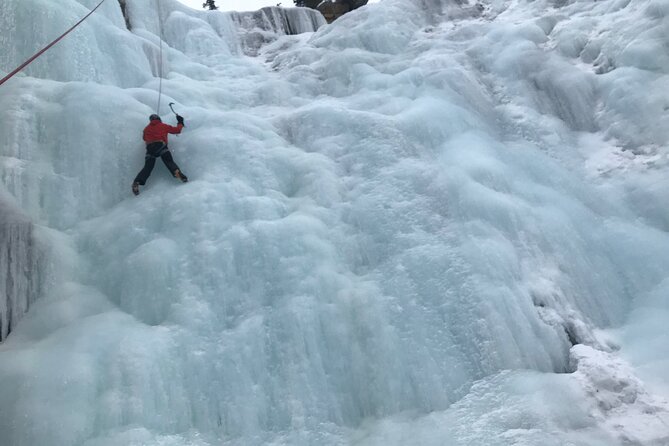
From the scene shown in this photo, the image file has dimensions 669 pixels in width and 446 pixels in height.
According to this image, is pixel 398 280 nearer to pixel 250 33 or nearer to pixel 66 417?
pixel 66 417

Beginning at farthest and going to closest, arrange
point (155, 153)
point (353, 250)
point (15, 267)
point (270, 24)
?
point (270, 24) → point (155, 153) → point (353, 250) → point (15, 267)

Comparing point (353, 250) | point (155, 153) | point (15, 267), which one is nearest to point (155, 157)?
point (155, 153)

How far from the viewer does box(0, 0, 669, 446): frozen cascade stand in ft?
14.3

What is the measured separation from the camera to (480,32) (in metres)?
10.4

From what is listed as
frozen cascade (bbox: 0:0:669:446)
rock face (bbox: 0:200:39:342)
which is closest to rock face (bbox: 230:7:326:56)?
frozen cascade (bbox: 0:0:669:446)

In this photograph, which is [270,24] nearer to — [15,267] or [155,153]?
[155,153]

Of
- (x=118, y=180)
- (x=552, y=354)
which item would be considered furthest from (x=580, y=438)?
(x=118, y=180)

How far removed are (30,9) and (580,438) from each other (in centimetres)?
900

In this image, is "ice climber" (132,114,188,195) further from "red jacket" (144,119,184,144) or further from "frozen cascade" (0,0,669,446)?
"frozen cascade" (0,0,669,446)

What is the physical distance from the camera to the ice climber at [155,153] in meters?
6.40

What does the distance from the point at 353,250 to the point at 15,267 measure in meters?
3.35

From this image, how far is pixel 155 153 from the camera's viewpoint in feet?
21.2

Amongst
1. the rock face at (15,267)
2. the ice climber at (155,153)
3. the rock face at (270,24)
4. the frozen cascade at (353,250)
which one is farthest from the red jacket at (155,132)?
the rock face at (270,24)

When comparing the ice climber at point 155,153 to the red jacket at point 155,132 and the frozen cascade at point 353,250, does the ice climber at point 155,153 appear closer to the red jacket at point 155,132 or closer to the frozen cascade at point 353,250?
the red jacket at point 155,132
